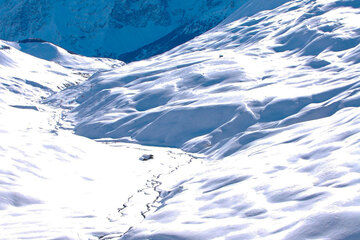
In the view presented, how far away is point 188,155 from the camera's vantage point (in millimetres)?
22281

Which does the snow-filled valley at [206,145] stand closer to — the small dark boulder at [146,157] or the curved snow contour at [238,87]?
the curved snow contour at [238,87]

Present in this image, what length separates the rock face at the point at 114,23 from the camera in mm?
136625

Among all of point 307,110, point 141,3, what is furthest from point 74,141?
point 141,3

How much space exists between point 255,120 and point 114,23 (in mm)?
127534

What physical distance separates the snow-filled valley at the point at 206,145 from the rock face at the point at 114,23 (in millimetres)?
90995

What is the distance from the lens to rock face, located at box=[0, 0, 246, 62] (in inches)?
5379

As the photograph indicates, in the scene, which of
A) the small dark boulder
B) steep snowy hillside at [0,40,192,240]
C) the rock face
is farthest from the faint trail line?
the rock face

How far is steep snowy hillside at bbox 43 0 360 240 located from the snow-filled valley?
61 mm

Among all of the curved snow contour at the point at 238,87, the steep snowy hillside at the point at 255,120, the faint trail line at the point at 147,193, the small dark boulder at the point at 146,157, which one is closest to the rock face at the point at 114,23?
the steep snowy hillside at the point at 255,120

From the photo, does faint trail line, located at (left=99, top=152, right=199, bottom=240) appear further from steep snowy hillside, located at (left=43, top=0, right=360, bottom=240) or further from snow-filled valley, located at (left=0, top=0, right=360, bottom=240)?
steep snowy hillside, located at (left=43, top=0, right=360, bottom=240)

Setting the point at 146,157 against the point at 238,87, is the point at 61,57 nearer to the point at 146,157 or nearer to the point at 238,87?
the point at 238,87

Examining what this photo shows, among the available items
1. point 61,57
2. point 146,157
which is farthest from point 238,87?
point 61,57

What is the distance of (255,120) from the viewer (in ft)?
77.6

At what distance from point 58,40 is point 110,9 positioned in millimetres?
18689
